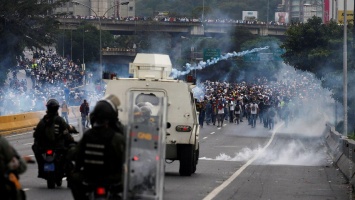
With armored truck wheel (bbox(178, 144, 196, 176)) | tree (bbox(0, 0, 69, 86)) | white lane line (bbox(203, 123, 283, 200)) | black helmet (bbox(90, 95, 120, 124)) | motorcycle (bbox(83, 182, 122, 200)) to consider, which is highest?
tree (bbox(0, 0, 69, 86))

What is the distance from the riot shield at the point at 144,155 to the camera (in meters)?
11.6

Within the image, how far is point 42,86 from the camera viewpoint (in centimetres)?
8906

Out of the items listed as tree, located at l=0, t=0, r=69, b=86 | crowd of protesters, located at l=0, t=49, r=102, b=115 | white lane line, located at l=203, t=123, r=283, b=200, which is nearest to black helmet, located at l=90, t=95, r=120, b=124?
white lane line, located at l=203, t=123, r=283, b=200

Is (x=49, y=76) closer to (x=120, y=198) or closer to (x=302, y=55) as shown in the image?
(x=302, y=55)

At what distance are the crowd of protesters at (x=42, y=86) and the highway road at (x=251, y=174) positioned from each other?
64.4ft

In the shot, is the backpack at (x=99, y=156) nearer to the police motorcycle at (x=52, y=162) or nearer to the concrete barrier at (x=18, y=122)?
the police motorcycle at (x=52, y=162)

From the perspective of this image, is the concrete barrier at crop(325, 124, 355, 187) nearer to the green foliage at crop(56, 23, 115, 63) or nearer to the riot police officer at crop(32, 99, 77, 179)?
the riot police officer at crop(32, 99, 77, 179)

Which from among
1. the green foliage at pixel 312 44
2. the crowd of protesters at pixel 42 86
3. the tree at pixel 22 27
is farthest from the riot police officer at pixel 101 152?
the tree at pixel 22 27

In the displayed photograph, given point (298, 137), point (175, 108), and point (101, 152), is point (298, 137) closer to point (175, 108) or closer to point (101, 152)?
point (175, 108)

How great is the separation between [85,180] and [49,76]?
8250 cm

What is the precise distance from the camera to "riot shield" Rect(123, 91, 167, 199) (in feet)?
38.1

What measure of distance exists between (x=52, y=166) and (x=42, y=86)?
7001 cm

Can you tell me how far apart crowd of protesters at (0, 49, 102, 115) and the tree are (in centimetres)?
222

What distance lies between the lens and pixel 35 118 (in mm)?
53812
